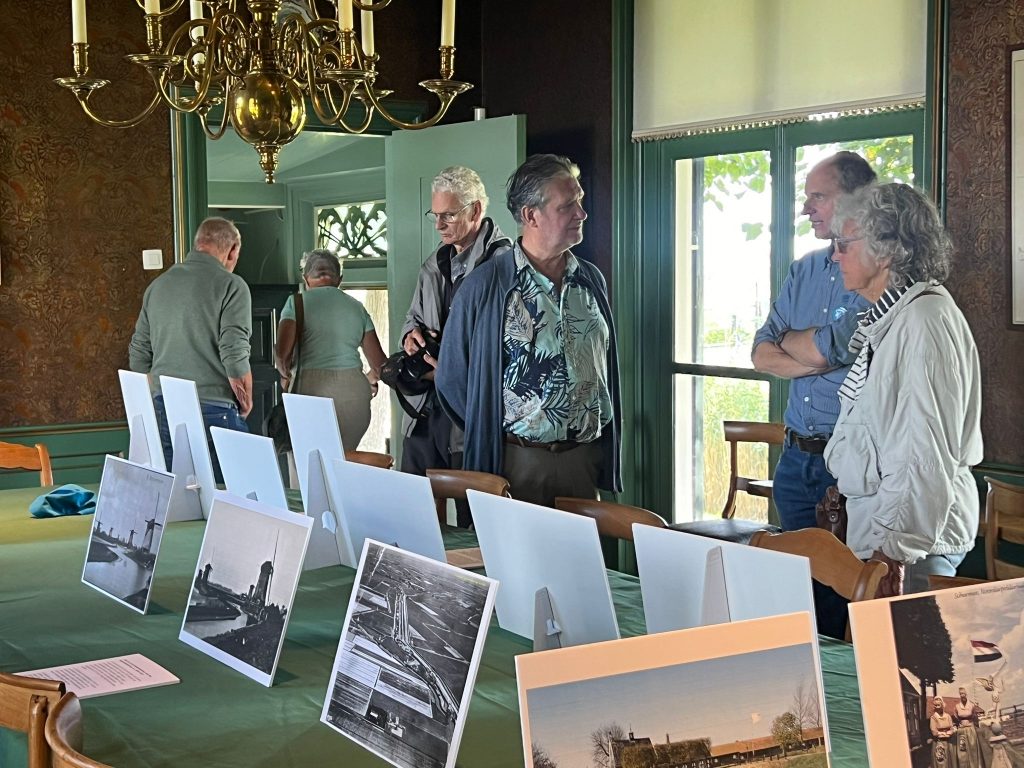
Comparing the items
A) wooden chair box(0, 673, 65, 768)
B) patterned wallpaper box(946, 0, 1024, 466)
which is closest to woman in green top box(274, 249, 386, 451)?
patterned wallpaper box(946, 0, 1024, 466)

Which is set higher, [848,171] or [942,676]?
[848,171]

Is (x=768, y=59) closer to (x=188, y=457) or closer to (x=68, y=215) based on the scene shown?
(x=188, y=457)

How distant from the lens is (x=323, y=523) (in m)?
2.81

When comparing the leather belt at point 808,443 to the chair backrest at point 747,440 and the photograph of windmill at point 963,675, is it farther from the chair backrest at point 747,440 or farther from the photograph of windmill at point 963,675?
the photograph of windmill at point 963,675

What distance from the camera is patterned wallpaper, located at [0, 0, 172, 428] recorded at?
5473 millimetres

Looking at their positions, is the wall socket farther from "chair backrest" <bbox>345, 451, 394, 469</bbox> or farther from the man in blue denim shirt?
the man in blue denim shirt

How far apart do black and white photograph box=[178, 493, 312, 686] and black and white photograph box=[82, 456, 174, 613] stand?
0.90 feet

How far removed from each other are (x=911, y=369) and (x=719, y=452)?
9.88 feet

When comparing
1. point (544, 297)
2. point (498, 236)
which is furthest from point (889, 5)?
point (544, 297)

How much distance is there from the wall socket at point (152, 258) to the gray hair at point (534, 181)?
2710mm

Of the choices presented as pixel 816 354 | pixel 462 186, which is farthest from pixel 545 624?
pixel 462 186

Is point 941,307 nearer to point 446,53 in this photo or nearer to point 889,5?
point 446,53

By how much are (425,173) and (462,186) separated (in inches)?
64.3

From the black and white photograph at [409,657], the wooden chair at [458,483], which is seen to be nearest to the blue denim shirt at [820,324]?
the wooden chair at [458,483]
